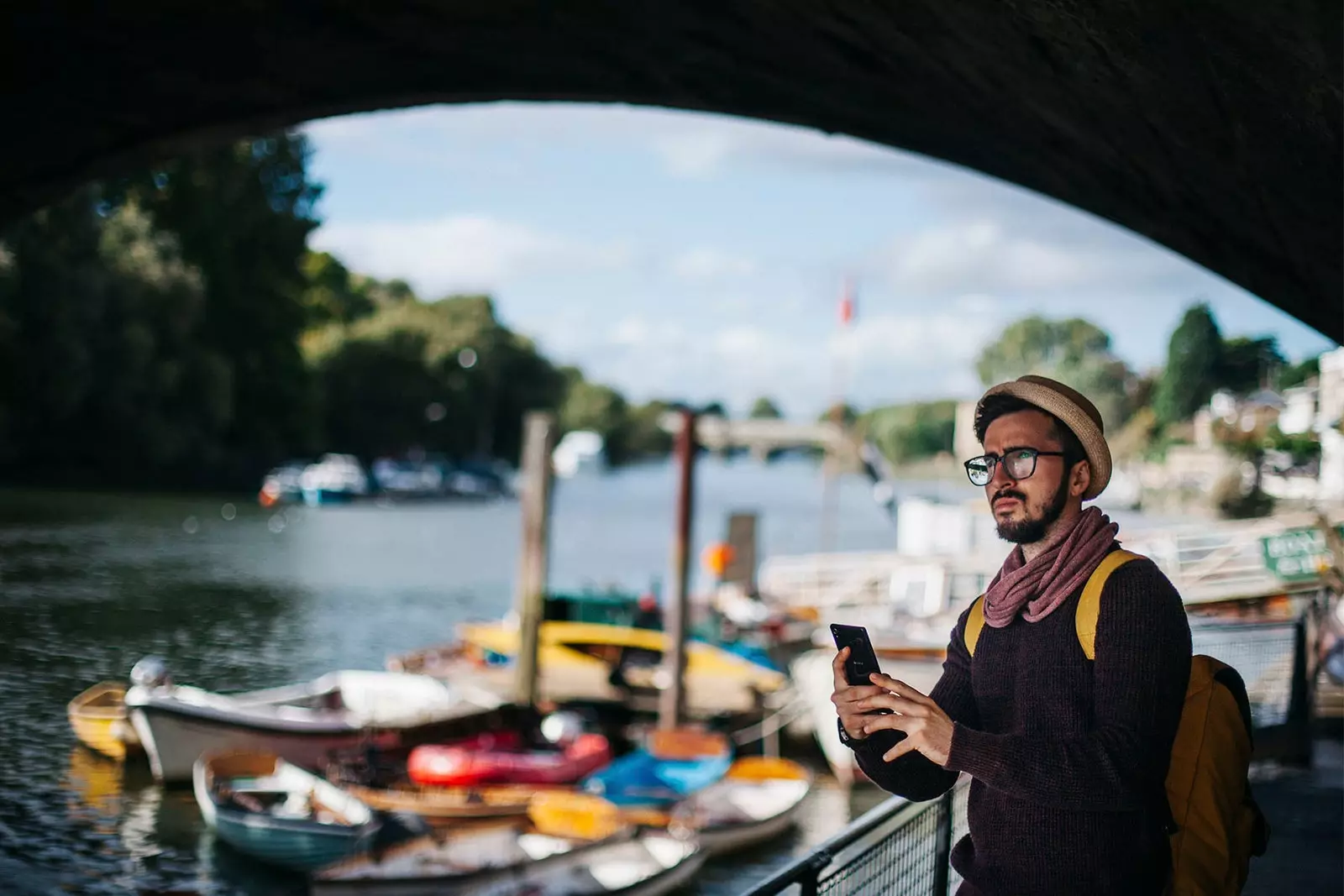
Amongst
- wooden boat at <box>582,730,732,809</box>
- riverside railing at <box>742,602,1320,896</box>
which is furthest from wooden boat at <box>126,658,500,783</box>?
riverside railing at <box>742,602,1320,896</box>

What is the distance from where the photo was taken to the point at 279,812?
13.9 meters

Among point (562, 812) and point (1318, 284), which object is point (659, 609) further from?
point (1318, 284)

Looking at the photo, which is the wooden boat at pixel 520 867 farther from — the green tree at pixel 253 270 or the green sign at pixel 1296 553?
the green tree at pixel 253 270

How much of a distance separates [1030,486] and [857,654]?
450 mm

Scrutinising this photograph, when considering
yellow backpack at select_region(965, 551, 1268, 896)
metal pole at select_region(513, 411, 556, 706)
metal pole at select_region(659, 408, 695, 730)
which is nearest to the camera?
yellow backpack at select_region(965, 551, 1268, 896)

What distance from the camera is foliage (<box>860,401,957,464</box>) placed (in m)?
11.5

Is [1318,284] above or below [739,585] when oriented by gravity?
above

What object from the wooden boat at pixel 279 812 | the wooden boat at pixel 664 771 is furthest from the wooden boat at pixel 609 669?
the wooden boat at pixel 279 812

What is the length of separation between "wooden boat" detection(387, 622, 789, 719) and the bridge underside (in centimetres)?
1454

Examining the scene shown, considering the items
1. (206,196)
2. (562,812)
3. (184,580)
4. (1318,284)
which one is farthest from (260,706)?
(206,196)

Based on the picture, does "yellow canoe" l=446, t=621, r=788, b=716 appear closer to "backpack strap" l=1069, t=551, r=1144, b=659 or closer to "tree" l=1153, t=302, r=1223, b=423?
"tree" l=1153, t=302, r=1223, b=423

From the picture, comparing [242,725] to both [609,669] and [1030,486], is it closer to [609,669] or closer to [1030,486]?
[609,669]

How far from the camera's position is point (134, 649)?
1018 inches

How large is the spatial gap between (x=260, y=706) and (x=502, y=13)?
14.2 metres
